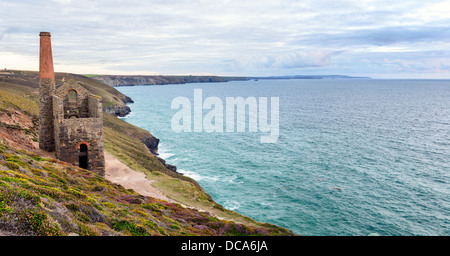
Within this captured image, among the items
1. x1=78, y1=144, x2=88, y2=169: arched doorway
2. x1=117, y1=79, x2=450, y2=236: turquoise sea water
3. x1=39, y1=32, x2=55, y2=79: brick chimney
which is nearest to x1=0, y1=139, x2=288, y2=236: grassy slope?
x1=78, y1=144, x2=88, y2=169: arched doorway

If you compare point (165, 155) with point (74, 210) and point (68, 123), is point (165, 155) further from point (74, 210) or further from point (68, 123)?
point (74, 210)

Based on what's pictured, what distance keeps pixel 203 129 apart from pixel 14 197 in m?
81.4

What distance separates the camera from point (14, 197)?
13039 millimetres

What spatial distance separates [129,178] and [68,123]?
10496 millimetres

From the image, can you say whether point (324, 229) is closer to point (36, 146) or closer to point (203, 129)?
point (36, 146)

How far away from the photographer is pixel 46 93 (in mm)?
35250

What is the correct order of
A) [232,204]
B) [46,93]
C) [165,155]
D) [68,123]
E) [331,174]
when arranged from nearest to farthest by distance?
[68,123], [46,93], [232,204], [331,174], [165,155]

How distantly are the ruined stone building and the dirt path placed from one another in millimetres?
2946

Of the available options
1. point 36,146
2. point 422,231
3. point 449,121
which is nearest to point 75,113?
point 36,146

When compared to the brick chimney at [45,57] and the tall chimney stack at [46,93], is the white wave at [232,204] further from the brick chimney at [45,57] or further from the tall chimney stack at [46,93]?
the brick chimney at [45,57]

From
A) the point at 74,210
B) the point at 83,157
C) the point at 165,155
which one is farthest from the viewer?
the point at 165,155

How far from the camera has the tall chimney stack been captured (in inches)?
1342

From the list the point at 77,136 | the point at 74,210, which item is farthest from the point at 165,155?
the point at 74,210

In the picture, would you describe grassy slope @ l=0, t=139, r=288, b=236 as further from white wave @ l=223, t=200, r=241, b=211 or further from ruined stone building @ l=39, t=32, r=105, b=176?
white wave @ l=223, t=200, r=241, b=211
